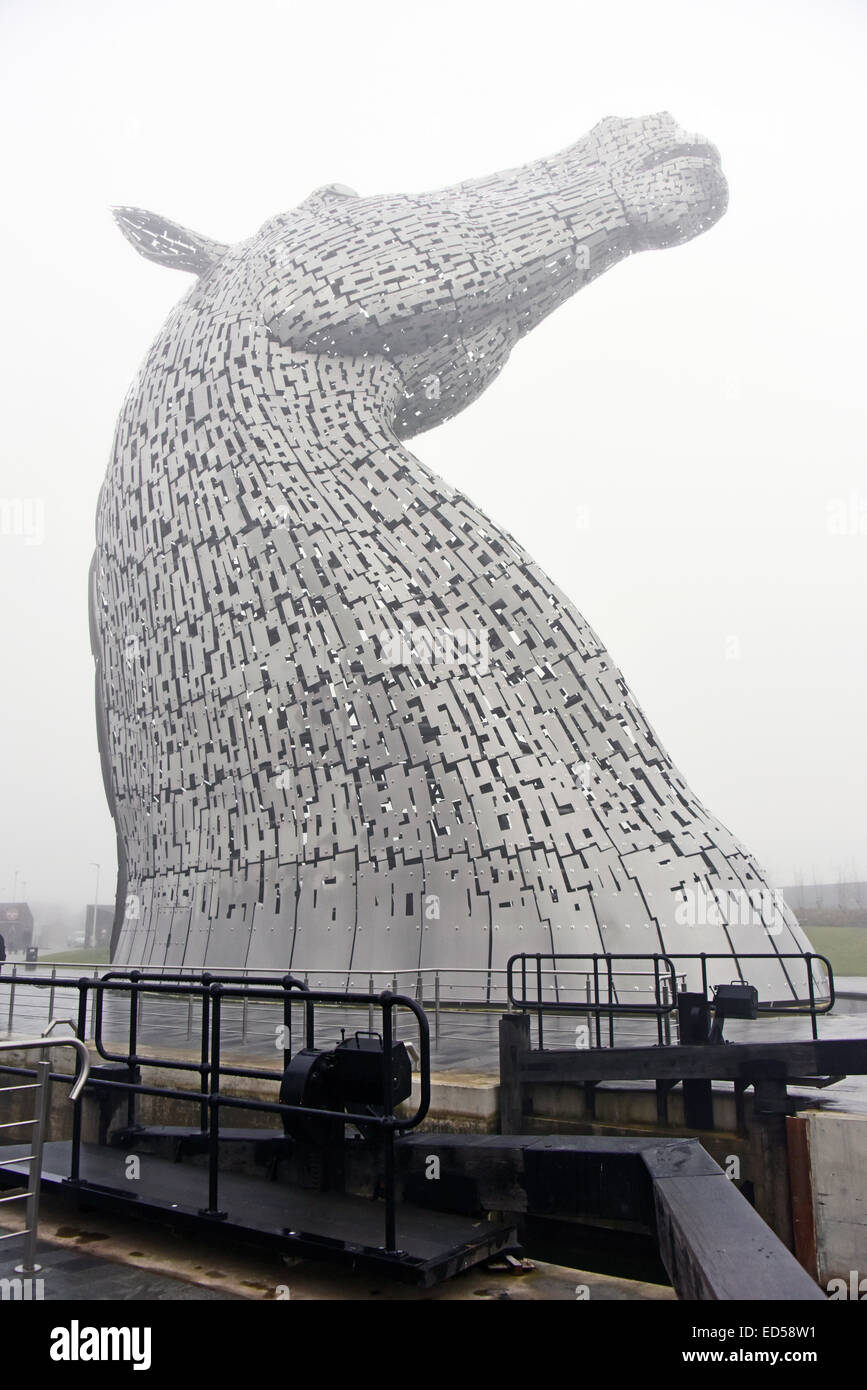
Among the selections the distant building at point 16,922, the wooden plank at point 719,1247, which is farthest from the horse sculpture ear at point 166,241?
the distant building at point 16,922

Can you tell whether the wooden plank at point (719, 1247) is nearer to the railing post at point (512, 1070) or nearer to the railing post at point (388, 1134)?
the railing post at point (388, 1134)

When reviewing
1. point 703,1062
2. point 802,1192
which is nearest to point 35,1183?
point 703,1062

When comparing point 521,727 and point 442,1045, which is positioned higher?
point 521,727

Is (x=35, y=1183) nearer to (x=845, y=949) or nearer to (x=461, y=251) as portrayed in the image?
(x=461, y=251)

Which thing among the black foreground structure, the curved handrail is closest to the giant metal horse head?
the black foreground structure

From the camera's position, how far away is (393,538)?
1462 centimetres

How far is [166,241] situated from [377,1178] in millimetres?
17625

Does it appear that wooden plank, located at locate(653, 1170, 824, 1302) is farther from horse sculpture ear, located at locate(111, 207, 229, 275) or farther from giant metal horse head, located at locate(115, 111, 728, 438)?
horse sculpture ear, located at locate(111, 207, 229, 275)

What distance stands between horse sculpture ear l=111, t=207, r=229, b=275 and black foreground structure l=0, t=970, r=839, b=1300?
1602cm

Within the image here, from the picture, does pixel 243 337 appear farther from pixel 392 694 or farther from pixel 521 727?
pixel 521 727

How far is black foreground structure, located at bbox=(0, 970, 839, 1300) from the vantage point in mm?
3422

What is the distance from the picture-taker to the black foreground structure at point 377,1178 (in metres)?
3.42

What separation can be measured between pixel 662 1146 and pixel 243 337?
1434 cm
